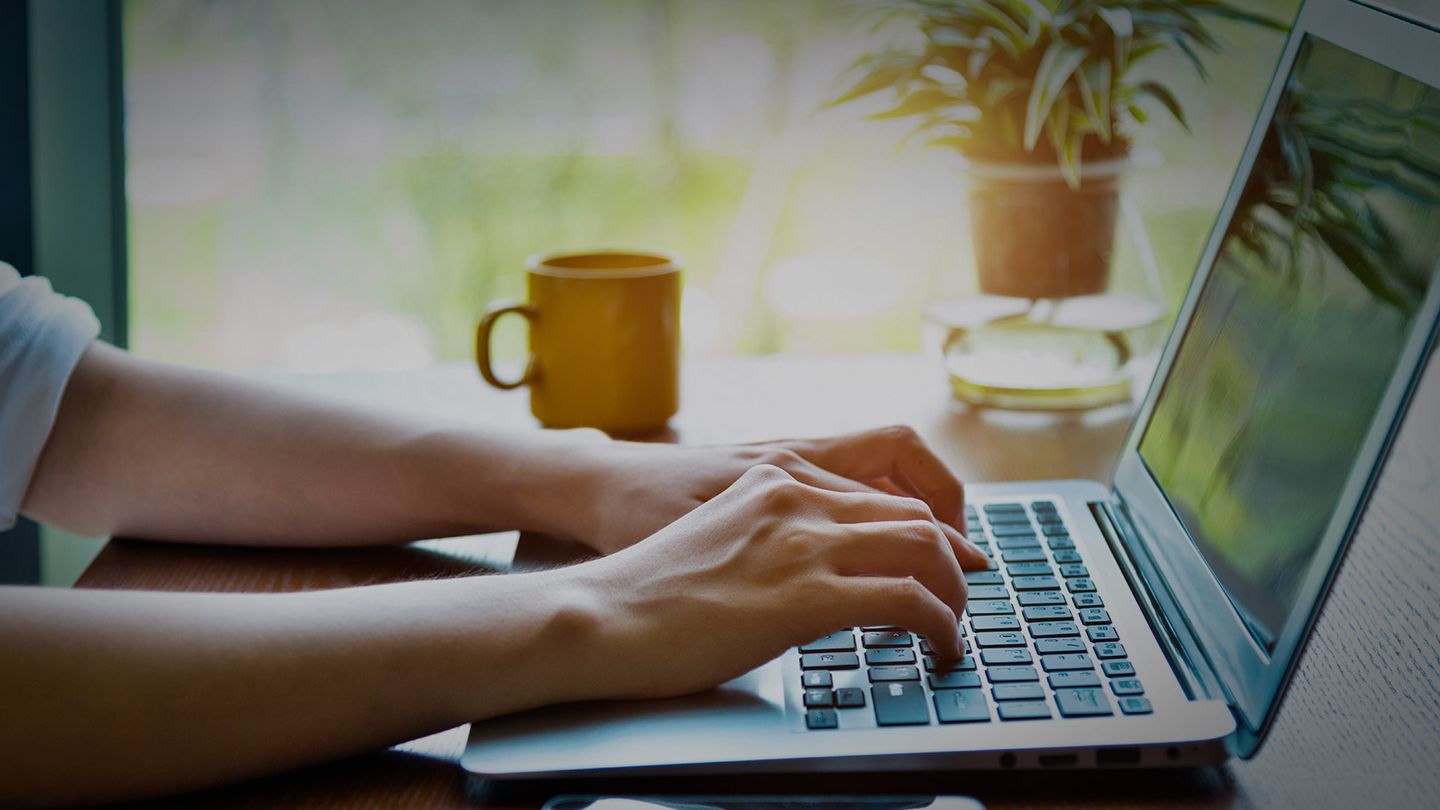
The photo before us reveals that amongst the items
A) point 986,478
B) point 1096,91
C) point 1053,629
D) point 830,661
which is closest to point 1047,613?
point 1053,629

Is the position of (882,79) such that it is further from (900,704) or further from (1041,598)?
(900,704)

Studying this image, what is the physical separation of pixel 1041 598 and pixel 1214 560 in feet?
0.28

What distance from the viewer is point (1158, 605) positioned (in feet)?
2.00

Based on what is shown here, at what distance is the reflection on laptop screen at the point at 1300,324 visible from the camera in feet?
1.64

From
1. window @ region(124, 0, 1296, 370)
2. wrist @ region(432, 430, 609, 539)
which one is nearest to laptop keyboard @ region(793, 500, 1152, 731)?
wrist @ region(432, 430, 609, 539)

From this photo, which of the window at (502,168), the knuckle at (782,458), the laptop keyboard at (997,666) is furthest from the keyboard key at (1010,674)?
the window at (502,168)

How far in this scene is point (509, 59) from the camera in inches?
56.9

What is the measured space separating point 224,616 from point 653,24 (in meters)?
1.09

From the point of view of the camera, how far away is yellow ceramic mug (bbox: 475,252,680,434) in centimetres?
94

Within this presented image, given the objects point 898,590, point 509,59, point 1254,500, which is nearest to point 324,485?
point 898,590

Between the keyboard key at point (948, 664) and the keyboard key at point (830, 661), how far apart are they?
3 centimetres

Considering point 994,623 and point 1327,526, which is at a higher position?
point 1327,526

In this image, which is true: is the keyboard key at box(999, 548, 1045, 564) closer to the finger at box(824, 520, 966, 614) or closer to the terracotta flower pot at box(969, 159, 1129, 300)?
the finger at box(824, 520, 966, 614)

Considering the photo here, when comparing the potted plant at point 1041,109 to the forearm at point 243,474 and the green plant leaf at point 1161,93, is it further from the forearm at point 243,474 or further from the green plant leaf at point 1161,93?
the forearm at point 243,474
